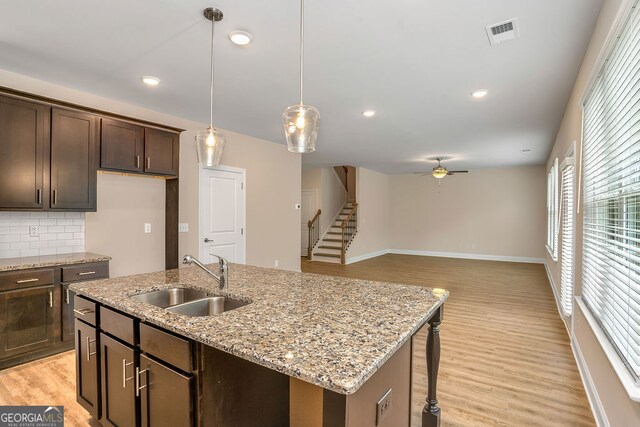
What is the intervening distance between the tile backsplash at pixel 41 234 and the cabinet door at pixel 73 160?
1.15 feet

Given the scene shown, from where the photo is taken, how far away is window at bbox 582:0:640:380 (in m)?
1.52

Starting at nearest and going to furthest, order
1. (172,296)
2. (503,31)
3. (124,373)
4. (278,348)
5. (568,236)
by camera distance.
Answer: (278,348) < (124,373) < (172,296) < (503,31) < (568,236)

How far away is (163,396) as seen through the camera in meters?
1.52

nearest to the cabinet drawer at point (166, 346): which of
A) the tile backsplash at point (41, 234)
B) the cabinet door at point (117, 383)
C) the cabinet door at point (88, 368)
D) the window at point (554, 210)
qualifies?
the cabinet door at point (117, 383)

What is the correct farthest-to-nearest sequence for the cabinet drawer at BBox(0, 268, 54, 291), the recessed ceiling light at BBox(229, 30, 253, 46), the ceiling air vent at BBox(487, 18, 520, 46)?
the cabinet drawer at BBox(0, 268, 54, 291) < the recessed ceiling light at BBox(229, 30, 253, 46) < the ceiling air vent at BBox(487, 18, 520, 46)

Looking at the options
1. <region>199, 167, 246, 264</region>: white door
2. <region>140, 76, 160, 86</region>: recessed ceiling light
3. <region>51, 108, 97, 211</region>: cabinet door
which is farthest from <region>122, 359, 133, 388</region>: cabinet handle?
Result: <region>199, 167, 246, 264</region>: white door

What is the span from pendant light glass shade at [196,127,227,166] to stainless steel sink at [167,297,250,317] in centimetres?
111

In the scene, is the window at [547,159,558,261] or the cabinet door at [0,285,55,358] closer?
the cabinet door at [0,285,55,358]

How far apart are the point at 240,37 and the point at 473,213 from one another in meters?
9.11

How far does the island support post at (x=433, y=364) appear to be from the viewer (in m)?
1.91

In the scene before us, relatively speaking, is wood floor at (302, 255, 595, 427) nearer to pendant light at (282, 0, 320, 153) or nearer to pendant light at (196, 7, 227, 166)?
pendant light at (282, 0, 320, 153)

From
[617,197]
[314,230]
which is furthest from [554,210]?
[314,230]

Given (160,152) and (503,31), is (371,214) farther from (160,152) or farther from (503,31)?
(503,31)

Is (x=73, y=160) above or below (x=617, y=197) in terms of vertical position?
above
